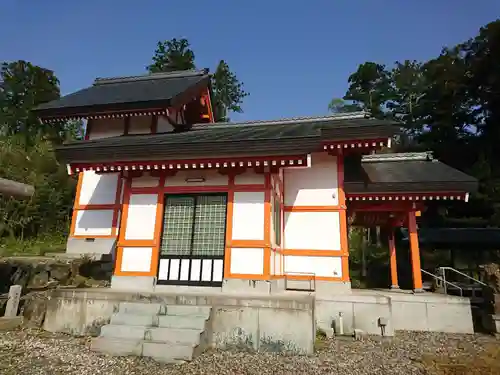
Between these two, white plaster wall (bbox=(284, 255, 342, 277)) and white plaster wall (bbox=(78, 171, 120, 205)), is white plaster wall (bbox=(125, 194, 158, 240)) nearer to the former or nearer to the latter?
white plaster wall (bbox=(284, 255, 342, 277))

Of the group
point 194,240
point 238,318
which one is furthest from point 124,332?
point 194,240

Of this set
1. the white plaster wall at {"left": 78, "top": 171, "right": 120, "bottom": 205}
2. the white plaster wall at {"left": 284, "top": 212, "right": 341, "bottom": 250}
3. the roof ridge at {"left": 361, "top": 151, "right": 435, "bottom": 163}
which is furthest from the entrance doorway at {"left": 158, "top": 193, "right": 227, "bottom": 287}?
the roof ridge at {"left": 361, "top": 151, "right": 435, "bottom": 163}

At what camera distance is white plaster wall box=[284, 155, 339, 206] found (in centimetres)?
1083

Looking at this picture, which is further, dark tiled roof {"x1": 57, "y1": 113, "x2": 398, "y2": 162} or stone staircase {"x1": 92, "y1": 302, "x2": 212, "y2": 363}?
dark tiled roof {"x1": 57, "y1": 113, "x2": 398, "y2": 162}

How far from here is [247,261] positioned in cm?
896

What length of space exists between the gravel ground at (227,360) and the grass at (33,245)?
1047 cm

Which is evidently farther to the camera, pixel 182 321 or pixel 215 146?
pixel 215 146

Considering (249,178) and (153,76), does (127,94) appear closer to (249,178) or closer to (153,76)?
(153,76)

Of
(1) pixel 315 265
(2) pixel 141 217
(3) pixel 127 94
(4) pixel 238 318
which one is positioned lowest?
Answer: (4) pixel 238 318

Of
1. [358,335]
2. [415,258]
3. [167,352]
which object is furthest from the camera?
[415,258]

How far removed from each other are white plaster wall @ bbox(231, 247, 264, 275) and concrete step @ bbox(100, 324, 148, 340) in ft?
9.26

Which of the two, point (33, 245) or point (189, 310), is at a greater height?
point (33, 245)

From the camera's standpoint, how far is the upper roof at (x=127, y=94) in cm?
1399

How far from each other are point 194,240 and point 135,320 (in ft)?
9.02
